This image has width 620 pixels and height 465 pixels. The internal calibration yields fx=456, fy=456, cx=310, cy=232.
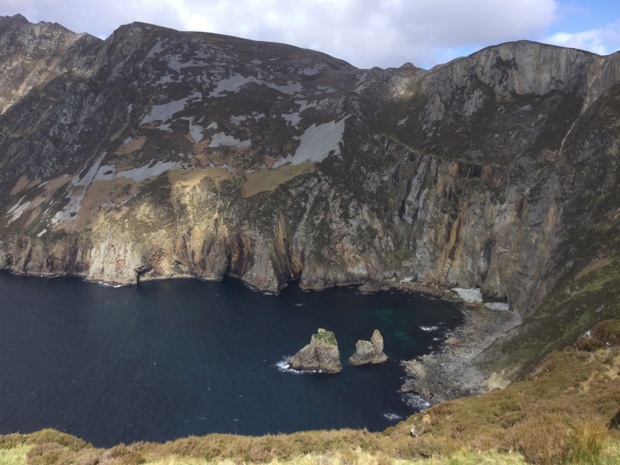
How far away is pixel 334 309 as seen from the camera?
101 metres

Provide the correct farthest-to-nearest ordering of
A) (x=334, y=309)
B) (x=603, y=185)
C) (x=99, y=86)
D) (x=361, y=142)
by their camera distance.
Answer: (x=99, y=86)
(x=361, y=142)
(x=334, y=309)
(x=603, y=185)

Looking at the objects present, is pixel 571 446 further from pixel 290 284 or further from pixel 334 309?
pixel 290 284

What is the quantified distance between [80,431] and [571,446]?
5832 cm

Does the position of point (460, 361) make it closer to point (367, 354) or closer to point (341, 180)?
point (367, 354)

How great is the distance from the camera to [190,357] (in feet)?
257

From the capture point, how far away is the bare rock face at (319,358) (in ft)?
245

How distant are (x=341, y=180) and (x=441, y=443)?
110m

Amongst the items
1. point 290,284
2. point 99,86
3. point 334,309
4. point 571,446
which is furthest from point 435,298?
point 99,86

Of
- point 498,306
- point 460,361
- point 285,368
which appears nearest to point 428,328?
point 460,361

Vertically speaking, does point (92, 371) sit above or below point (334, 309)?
below

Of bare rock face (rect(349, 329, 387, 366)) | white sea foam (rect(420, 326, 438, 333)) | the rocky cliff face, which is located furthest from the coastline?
the rocky cliff face

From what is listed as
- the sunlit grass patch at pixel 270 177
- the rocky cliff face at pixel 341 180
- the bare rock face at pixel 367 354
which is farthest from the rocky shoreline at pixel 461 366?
the sunlit grass patch at pixel 270 177

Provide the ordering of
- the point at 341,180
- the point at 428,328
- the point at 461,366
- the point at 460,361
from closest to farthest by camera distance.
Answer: the point at 461,366, the point at 460,361, the point at 428,328, the point at 341,180

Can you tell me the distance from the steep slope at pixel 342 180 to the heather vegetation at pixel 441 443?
170ft
